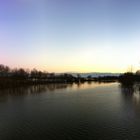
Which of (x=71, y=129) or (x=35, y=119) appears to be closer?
(x=71, y=129)

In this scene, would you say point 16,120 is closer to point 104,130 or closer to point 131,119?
point 104,130

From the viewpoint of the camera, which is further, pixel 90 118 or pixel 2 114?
pixel 2 114

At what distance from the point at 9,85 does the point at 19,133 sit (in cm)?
5283

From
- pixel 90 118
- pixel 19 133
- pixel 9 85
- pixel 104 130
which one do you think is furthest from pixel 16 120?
pixel 9 85

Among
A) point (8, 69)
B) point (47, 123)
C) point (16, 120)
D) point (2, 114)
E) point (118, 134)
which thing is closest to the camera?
point (118, 134)

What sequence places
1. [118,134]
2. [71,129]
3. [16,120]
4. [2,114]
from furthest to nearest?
[2,114]
[16,120]
[71,129]
[118,134]

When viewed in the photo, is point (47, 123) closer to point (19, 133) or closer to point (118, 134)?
point (19, 133)

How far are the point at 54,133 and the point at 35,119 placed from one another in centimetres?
486

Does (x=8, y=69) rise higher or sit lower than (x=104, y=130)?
higher

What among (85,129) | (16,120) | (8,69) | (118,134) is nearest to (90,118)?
(85,129)

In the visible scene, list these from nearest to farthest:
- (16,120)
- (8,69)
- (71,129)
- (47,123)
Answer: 1. (71,129)
2. (47,123)
3. (16,120)
4. (8,69)

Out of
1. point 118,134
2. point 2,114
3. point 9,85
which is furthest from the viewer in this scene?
point 9,85

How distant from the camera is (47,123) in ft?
60.5

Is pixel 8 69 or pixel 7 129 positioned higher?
pixel 8 69
